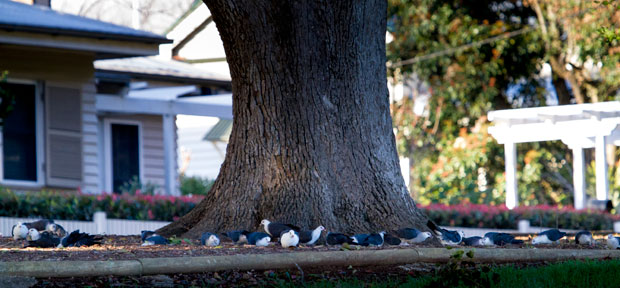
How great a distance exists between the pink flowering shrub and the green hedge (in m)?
4.50

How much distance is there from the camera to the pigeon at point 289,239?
23.5ft

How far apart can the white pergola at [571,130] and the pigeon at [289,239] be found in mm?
9861

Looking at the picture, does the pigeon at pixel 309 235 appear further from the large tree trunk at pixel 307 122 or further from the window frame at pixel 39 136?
the window frame at pixel 39 136

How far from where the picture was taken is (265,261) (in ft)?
20.5

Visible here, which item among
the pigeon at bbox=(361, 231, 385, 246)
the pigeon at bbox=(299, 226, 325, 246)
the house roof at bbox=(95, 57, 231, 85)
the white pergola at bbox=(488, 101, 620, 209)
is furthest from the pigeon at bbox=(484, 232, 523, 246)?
the house roof at bbox=(95, 57, 231, 85)

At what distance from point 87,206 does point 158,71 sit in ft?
18.0

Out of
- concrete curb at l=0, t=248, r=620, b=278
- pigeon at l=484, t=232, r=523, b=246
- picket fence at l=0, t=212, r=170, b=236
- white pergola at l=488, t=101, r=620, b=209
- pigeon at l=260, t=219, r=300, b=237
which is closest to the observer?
concrete curb at l=0, t=248, r=620, b=278

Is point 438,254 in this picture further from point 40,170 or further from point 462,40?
point 462,40

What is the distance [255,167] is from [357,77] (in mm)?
1317

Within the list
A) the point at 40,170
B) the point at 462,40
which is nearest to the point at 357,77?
the point at 40,170

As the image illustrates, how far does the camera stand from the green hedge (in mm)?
13234

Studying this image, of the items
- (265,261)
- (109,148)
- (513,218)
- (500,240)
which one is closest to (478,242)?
(500,240)

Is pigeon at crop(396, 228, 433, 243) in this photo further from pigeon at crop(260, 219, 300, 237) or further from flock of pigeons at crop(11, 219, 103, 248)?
flock of pigeons at crop(11, 219, 103, 248)

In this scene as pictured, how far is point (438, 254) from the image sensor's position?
688cm
